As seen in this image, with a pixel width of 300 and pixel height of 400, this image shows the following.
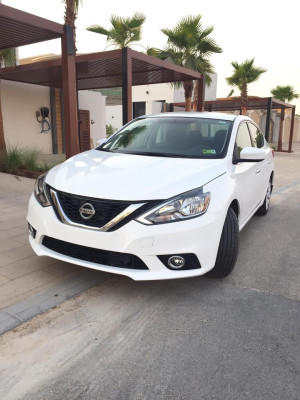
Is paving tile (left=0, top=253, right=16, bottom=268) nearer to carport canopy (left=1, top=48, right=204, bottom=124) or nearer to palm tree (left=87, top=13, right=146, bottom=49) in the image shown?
carport canopy (left=1, top=48, right=204, bottom=124)

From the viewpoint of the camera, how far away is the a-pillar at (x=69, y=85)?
24.3 ft

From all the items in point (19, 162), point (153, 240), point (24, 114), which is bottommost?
point (19, 162)

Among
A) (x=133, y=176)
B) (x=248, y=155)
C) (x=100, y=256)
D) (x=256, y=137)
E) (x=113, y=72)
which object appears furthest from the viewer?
(x=113, y=72)

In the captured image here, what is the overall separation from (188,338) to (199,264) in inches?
24.3

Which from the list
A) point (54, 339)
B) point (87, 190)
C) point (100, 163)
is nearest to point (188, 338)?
point (54, 339)

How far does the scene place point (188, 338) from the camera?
2529mm

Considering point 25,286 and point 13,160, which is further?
point 13,160

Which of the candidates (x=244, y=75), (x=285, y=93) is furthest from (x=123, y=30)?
(x=285, y=93)

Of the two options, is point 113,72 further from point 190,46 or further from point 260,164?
point 260,164

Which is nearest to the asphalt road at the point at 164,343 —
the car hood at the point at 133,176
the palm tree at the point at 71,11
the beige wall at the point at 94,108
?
the car hood at the point at 133,176

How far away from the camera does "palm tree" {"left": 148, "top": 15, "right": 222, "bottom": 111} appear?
14.6 metres

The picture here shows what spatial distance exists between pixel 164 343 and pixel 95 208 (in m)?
1.15

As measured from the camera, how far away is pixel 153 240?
274 cm

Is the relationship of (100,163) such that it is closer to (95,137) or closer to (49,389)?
(49,389)
